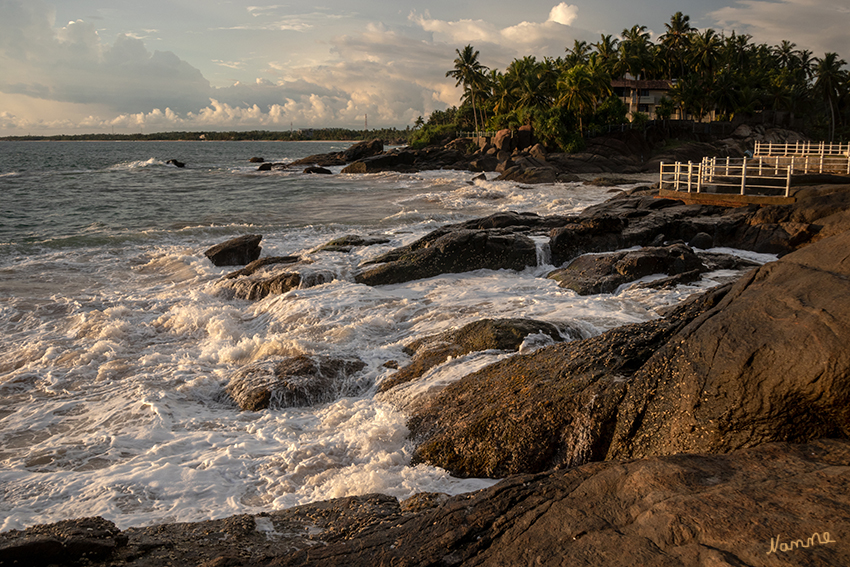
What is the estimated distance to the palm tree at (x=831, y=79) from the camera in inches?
2311

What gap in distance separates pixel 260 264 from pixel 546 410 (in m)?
11.7

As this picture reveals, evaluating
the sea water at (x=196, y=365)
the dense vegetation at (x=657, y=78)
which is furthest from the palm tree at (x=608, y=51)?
the sea water at (x=196, y=365)

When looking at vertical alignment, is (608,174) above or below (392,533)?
above

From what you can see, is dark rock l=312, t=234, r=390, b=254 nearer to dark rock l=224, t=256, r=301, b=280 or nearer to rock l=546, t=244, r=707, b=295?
dark rock l=224, t=256, r=301, b=280

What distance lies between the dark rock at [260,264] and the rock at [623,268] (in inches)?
294

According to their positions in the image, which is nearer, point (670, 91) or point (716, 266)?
point (716, 266)

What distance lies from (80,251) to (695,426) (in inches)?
850

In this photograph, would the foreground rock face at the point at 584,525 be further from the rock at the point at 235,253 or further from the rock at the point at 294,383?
the rock at the point at 235,253

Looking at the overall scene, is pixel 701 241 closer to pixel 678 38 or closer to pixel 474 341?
pixel 474 341

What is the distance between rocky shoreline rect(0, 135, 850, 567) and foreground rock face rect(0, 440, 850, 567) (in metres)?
0.01

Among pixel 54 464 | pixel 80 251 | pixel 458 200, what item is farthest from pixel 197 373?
pixel 458 200

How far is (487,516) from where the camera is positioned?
12.4ft

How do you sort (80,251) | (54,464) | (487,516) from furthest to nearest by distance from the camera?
1. (80,251)
2. (54,464)
3. (487,516)

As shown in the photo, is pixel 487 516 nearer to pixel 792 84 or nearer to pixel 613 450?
pixel 613 450
